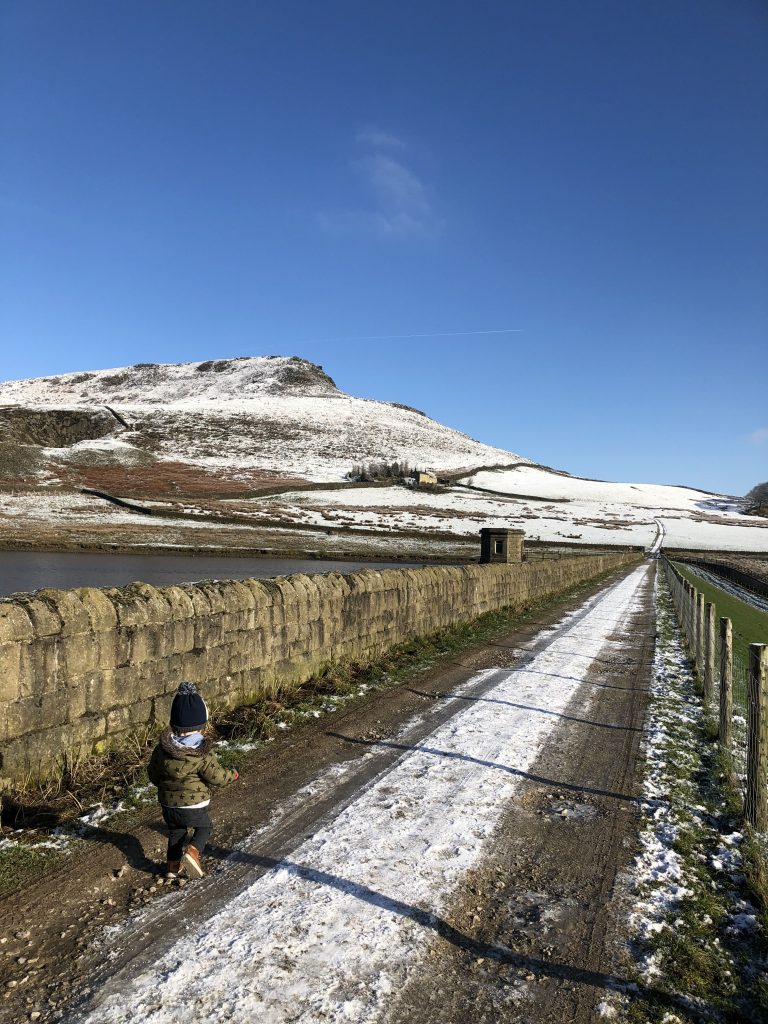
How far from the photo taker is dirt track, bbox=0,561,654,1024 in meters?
3.07

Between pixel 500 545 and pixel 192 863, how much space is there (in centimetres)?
2215

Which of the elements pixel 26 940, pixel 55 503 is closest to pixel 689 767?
pixel 26 940

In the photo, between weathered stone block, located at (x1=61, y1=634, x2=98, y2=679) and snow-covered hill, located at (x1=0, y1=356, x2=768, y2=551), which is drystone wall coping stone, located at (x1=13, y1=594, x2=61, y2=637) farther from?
snow-covered hill, located at (x1=0, y1=356, x2=768, y2=551)

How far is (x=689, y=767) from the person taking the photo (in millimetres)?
6254

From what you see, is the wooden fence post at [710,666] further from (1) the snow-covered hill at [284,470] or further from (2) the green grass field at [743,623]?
(1) the snow-covered hill at [284,470]

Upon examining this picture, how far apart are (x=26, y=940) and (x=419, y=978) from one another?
201 cm

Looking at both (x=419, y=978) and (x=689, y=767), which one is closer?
(x=419, y=978)

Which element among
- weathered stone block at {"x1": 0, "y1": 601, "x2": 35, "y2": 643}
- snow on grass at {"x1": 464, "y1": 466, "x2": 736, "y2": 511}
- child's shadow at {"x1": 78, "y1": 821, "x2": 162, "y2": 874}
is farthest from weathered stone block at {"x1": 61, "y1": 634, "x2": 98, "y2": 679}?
snow on grass at {"x1": 464, "y1": 466, "x2": 736, "y2": 511}

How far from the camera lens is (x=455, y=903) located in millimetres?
3789

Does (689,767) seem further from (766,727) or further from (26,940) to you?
(26,940)

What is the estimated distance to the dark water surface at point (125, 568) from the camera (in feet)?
75.5

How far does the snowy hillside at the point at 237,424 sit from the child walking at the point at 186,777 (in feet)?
237

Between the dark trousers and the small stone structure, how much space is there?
70.2 ft

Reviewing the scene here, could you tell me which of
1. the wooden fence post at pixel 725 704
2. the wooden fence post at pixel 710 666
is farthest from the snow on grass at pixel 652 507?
the wooden fence post at pixel 725 704
